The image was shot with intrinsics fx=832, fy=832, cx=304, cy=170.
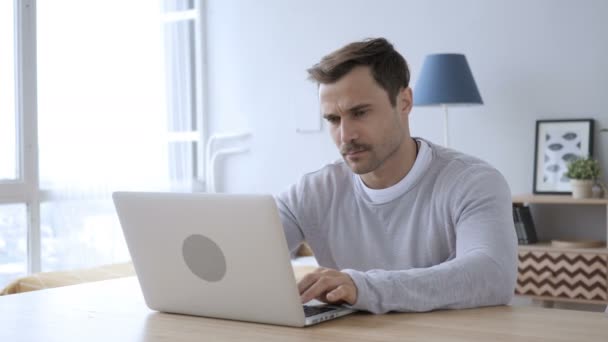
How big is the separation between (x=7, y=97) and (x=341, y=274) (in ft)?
9.34

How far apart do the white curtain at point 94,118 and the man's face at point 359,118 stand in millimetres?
2566

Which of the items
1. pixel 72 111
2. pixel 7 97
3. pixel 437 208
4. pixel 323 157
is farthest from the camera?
pixel 323 157

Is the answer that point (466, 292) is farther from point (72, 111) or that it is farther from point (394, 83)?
point (72, 111)

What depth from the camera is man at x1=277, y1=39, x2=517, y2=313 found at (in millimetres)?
1536

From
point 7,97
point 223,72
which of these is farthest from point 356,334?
point 223,72

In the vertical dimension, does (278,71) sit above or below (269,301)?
above

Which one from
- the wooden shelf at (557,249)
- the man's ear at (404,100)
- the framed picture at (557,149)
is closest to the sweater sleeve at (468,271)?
the man's ear at (404,100)

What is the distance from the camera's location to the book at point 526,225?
3.60 meters

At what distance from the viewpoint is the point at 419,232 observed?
5.84ft

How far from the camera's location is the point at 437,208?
5.74 feet

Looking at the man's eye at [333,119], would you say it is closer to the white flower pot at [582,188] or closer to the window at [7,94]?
the white flower pot at [582,188]

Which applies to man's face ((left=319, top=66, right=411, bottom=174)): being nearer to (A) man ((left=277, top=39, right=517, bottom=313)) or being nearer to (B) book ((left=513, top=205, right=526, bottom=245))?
(A) man ((left=277, top=39, right=517, bottom=313))

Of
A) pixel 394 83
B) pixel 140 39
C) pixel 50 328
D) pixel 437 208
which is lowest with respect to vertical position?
pixel 50 328

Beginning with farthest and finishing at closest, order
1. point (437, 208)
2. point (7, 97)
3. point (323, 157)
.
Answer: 1. point (323, 157)
2. point (7, 97)
3. point (437, 208)
